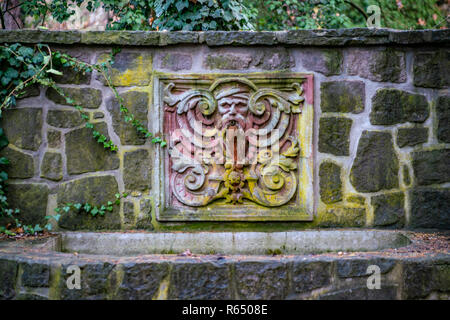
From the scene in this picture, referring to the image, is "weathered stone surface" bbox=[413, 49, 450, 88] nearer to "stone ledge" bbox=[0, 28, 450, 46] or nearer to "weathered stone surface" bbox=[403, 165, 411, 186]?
"stone ledge" bbox=[0, 28, 450, 46]

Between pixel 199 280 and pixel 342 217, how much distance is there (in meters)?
1.20

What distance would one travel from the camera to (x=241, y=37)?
2809mm

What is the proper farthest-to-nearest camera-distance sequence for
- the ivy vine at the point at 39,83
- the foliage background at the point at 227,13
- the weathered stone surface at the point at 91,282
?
the foliage background at the point at 227,13 < the ivy vine at the point at 39,83 < the weathered stone surface at the point at 91,282

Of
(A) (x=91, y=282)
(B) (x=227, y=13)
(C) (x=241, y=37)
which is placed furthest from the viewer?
(B) (x=227, y=13)

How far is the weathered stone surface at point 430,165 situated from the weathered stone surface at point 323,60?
74 centimetres

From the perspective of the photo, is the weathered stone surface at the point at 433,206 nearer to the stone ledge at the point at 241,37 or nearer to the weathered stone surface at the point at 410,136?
the weathered stone surface at the point at 410,136

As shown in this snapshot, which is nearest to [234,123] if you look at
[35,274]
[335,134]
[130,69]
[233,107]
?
[233,107]

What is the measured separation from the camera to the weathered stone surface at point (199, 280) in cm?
205

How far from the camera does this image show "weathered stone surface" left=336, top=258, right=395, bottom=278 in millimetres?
2057

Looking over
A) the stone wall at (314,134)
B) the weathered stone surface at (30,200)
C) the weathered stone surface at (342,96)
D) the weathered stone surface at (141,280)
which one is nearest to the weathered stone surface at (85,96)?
the stone wall at (314,134)

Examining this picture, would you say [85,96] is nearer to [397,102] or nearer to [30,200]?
[30,200]

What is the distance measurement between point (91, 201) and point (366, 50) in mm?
1990

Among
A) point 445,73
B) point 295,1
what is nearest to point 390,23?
point 295,1

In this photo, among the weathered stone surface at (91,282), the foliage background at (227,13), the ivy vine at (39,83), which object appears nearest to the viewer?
the weathered stone surface at (91,282)
